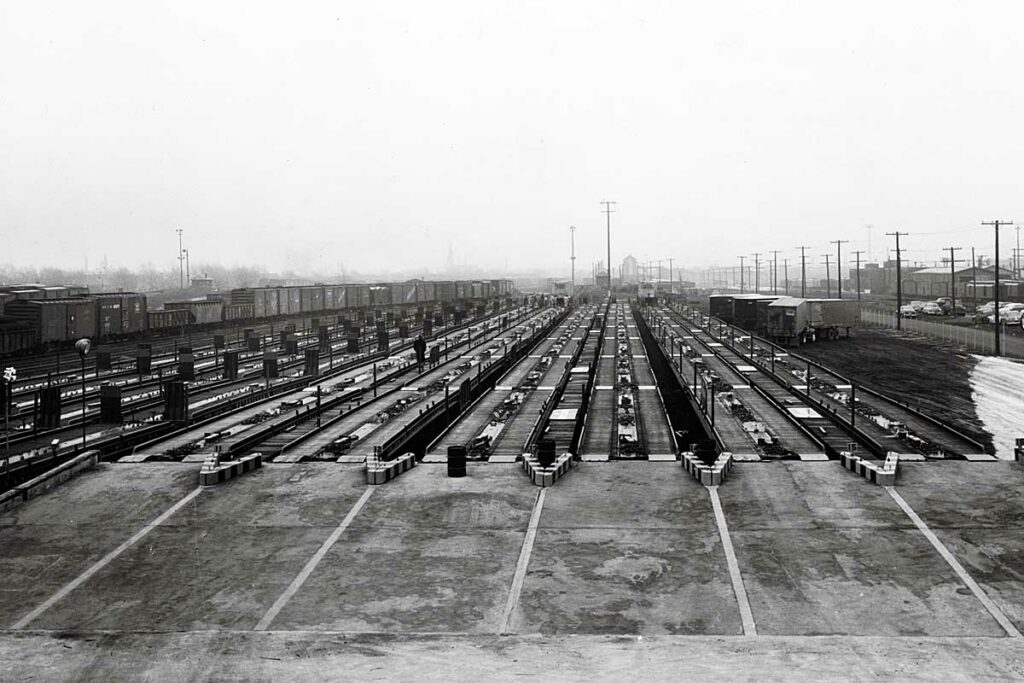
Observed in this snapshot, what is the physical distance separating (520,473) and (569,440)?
28.9 feet

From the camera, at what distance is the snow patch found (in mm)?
30859

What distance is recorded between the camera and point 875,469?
17.3 meters

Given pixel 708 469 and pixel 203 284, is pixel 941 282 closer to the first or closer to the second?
pixel 203 284

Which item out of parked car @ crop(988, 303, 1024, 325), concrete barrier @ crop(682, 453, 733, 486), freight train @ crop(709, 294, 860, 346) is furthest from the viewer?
parked car @ crop(988, 303, 1024, 325)

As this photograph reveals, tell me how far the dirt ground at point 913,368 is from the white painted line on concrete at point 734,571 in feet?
55.3

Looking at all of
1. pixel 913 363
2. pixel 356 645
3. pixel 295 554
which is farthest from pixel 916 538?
pixel 913 363

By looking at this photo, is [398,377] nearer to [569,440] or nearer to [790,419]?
[569,440]

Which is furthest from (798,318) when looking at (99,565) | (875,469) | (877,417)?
(99,565)

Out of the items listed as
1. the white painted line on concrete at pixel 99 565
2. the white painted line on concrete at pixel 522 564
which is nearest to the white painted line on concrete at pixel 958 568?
the white painted line on concrete at pixel 522 564

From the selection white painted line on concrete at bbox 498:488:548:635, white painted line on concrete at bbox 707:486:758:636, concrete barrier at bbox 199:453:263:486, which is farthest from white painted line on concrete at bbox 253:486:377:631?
white painted line on concrete at bbox 707:486:758:636

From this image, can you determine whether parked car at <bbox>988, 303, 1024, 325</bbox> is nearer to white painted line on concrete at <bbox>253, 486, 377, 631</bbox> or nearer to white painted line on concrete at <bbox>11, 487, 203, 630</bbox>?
white painted line on concrete at <bbox>253, 486, 377, 631</bbox>

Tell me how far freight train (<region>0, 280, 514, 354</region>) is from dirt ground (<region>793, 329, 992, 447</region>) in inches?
1966

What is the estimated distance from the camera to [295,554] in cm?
1377

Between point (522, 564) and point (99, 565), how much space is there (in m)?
6.97
